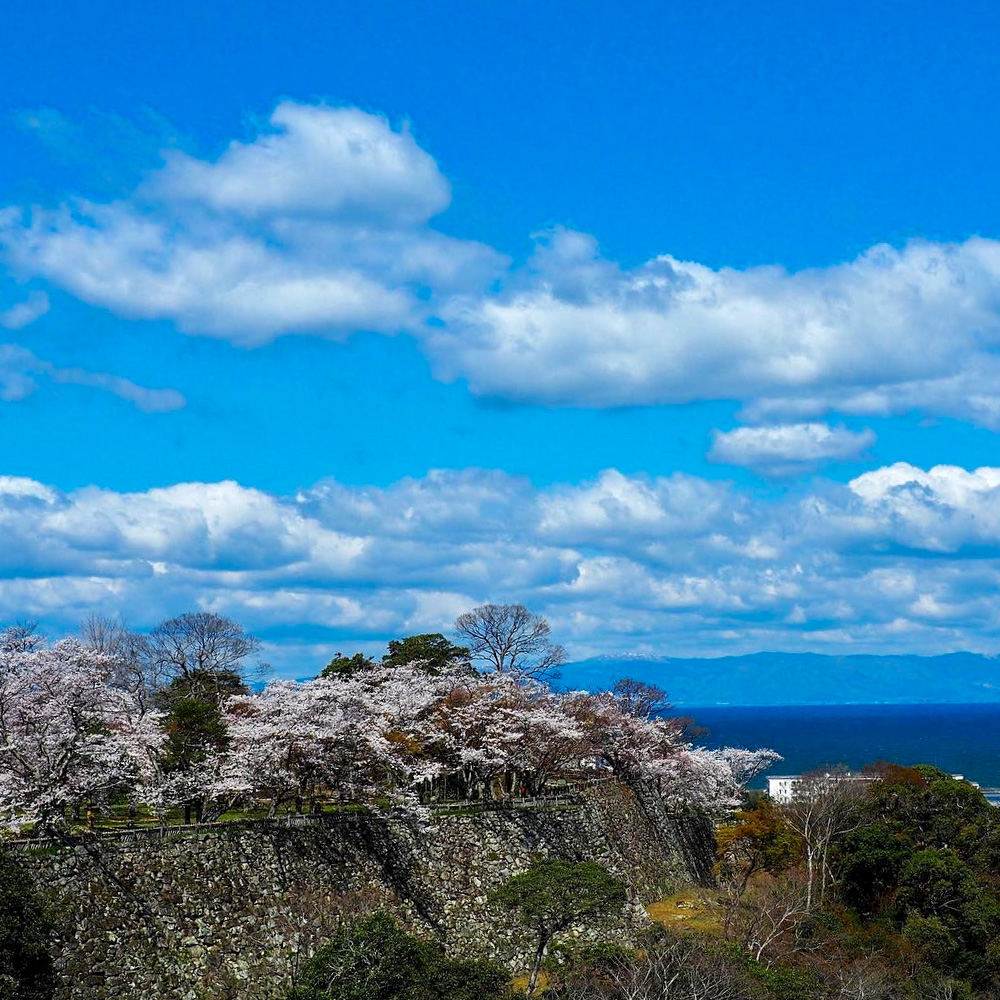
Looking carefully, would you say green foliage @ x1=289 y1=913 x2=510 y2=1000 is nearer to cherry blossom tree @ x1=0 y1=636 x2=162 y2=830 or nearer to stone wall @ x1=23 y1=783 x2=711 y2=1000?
stone wall @ x1=23 y1=783 x2=711 y2=1000

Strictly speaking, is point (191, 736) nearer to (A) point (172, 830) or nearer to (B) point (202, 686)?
(A) point (172, 830)

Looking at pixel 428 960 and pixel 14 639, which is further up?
pixel 14 639

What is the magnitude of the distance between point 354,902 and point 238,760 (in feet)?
20.3

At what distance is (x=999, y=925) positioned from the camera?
1729 inches

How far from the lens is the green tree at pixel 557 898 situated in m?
31.8

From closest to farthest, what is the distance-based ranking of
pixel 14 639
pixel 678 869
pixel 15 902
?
pixel 15 902 < pixel 14 639 < pixel 678 869

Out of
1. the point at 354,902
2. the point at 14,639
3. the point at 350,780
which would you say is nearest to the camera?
the point at 14,639

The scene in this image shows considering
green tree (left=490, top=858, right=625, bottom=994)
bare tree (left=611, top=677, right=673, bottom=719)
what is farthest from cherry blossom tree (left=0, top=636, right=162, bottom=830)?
bare tree (left=611, top=677, right=673, bottom=719)

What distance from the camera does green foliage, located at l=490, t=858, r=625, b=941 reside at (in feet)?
104

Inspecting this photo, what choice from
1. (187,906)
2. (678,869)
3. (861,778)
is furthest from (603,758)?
(187,906)

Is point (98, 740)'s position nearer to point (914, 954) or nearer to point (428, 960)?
point (428, 960)

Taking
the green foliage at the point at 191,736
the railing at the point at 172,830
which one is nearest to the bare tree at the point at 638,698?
the railing at the point at 172,830

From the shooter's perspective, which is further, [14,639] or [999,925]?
[999,925]

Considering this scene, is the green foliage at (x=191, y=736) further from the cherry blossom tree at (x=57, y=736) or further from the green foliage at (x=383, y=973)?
the green foliage at (x=383, y=973)
